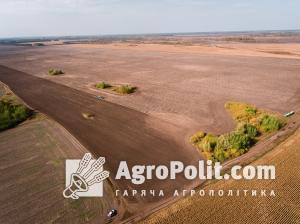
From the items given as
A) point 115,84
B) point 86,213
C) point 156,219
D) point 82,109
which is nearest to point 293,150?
point 156,219

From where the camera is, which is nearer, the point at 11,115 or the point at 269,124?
the point at 269,124

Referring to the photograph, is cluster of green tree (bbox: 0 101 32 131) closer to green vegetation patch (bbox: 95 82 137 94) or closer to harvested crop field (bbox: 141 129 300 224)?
green vegetation patch (bbox: 95 82 137 94)

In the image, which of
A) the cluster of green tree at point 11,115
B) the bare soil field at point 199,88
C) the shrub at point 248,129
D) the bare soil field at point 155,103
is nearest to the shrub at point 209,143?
the bare soil field at point 155,103

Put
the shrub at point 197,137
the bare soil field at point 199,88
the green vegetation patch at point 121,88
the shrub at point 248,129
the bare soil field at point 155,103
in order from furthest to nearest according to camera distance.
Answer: the green vegetation patch at point 121,88 < the bare soil field at point 199,88 < the shrub at point 248,129 < the shrub at point 197,137 < the bare soil field at point 155,103

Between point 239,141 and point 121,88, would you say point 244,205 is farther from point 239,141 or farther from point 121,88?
point 121,88

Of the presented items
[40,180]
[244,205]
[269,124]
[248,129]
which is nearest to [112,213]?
[40,180]

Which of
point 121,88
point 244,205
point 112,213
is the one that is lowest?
point 112,213

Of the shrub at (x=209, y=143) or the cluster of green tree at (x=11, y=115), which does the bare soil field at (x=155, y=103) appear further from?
the cluster of green tree at (x=11, y=115)
